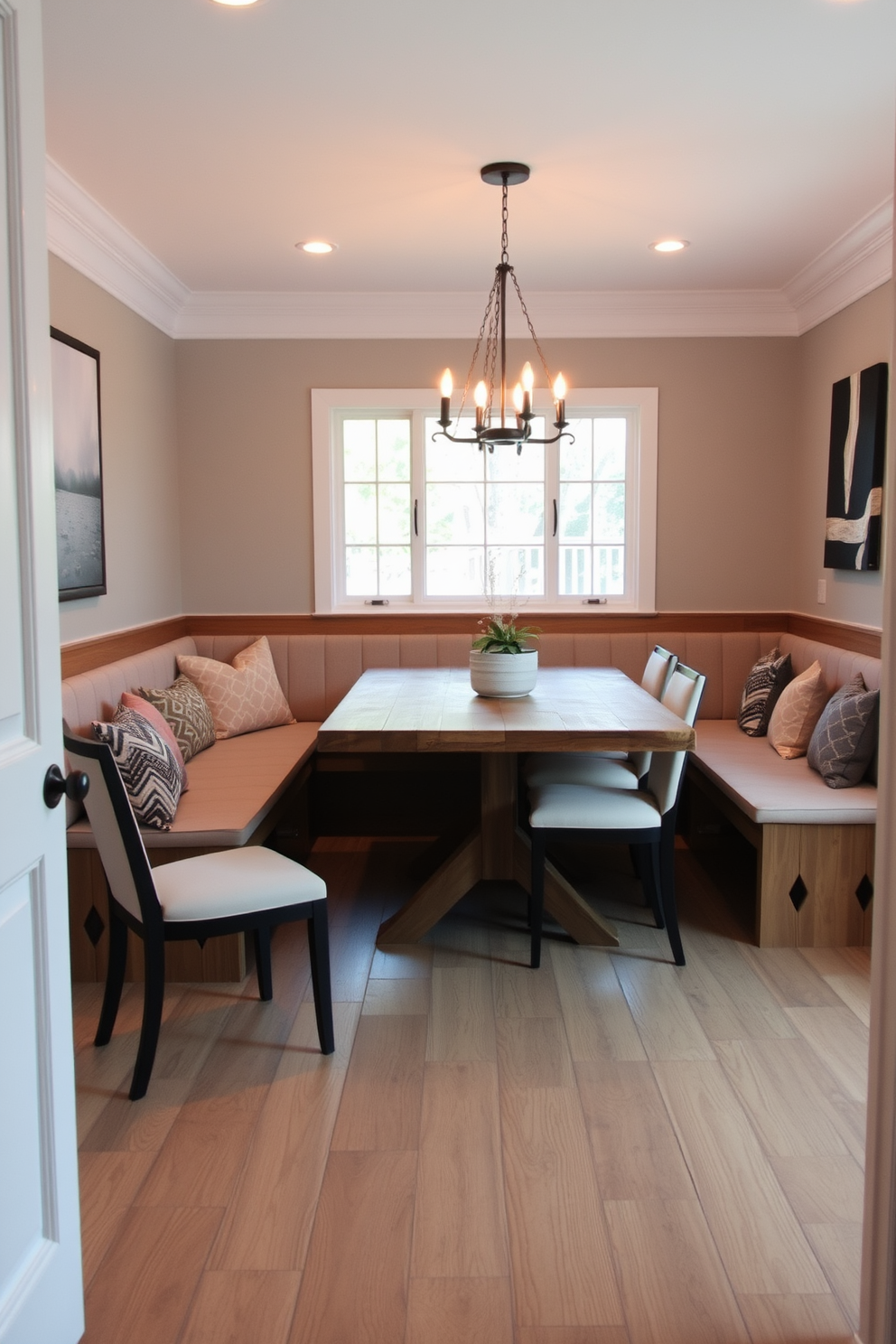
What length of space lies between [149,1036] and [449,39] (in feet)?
8.26

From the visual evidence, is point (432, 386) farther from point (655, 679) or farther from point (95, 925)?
point (95, 925)

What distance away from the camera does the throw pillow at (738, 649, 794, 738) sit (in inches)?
182

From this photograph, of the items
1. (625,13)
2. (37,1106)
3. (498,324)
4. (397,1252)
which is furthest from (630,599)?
(37,1106)

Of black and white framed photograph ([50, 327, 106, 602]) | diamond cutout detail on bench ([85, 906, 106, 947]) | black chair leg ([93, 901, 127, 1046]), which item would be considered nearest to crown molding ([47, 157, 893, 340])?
black and white framed photograph ([50, 327, 106, 602])

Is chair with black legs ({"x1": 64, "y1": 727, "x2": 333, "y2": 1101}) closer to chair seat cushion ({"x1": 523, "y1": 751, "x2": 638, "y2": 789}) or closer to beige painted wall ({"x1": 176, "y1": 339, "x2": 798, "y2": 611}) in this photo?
chair seat cushion ({"x1": 523, "y1": 751, "x2": 638, "y2": 789})

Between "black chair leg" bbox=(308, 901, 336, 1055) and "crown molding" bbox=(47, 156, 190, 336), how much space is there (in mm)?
2326

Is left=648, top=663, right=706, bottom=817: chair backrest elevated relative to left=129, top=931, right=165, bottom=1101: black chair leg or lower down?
elevated

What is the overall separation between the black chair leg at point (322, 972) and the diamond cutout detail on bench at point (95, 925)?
2.97 feet

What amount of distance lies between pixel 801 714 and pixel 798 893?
0.96m

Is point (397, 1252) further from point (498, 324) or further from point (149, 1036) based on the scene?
point (498, 324)

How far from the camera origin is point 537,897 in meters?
3.32

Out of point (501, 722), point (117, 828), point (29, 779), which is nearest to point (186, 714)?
point (501, 722)

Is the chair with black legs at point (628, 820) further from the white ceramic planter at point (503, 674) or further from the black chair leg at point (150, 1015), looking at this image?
the black chair leg at point (150, 1015)

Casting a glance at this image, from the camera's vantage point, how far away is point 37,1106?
1.63 metres
